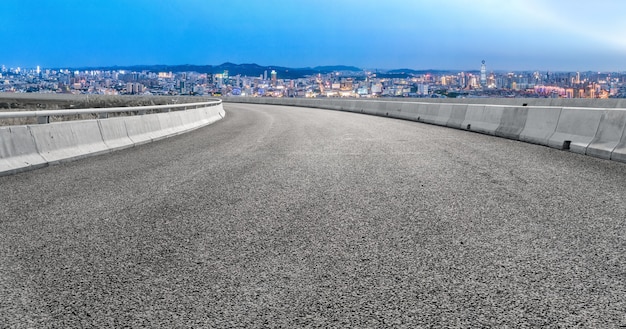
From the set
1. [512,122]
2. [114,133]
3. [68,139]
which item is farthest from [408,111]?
[68,139]

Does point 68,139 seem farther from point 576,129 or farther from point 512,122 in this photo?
point 512,122

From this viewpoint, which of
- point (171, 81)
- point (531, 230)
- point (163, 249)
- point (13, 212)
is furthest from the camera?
point (171, 81)

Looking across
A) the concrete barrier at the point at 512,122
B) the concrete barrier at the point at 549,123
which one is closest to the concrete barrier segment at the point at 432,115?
the concrete barrier at the point at 549,123

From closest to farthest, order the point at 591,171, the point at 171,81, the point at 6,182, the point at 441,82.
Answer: the point at 6,182
the point at 591,171
the point at 441,82
the point at 171,81

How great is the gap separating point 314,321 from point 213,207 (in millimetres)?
3297

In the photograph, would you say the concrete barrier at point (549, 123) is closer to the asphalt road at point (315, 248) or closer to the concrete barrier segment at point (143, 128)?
the asphalt road at point (315, 248)

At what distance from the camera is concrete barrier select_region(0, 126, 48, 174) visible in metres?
9.02

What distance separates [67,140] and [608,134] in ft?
37.3

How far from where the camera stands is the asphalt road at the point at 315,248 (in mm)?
3182

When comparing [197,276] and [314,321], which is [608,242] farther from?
[197,276]

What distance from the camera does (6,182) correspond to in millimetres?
8102

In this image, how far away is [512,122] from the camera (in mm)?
15406

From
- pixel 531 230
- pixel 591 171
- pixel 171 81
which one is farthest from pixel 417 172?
pixel 171 81

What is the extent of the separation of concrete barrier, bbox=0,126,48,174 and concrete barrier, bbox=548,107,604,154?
11208 millimetres
